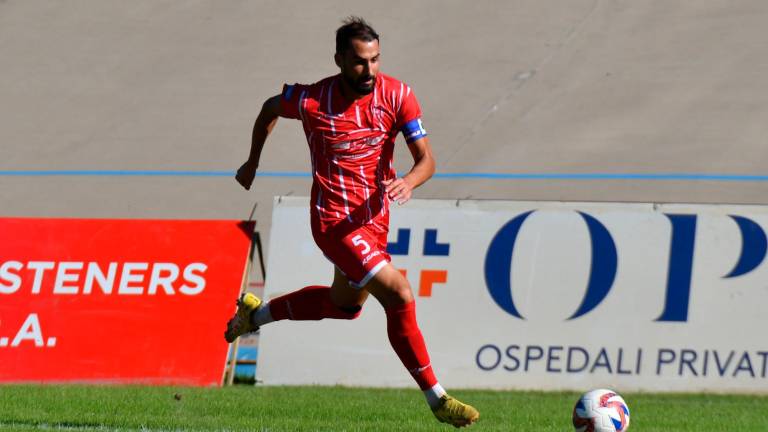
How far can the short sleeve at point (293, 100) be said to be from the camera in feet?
22.3

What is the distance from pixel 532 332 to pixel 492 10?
1043 centimetres

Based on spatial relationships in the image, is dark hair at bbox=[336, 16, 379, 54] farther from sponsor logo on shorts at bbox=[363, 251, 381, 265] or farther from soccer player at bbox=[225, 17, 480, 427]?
sponsor logo on shorts at bbox=[363, 251, 381, 265]

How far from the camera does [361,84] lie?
653cm

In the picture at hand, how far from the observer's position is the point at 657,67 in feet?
57.5

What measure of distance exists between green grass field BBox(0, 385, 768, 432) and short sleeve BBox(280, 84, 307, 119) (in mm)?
1698

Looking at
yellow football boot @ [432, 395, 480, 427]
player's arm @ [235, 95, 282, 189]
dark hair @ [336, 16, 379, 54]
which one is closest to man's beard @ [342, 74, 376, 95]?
dark hair @ [336, 16, 379, 54]

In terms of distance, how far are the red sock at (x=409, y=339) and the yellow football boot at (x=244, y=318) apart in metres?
1.38

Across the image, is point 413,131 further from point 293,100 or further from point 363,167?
point 293,100

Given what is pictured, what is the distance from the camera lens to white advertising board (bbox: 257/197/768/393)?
10.2 metres

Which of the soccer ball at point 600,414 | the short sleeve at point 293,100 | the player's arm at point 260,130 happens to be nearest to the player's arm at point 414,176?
the short sleeve at point 293,100

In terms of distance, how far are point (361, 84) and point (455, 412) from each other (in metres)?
1.73

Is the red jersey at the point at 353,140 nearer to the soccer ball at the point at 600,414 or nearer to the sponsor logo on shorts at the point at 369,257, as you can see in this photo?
the sponsor logo on shorts at the point at 369,257

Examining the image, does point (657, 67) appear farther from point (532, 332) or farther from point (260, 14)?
point (532, 332)

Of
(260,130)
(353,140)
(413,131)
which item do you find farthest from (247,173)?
(413,131)
